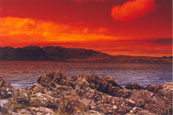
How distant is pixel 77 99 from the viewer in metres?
10.3

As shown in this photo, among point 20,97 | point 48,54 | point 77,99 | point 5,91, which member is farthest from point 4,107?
point 48,54

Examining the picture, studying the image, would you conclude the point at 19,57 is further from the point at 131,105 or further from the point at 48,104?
the point at 131,105

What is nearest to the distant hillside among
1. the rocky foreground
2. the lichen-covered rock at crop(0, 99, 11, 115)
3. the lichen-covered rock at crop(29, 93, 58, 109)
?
the rocky foreground

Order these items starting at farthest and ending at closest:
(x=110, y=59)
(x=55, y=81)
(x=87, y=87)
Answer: (x=110, y=59) → (x=55, y=81) → (x=87, y=87)

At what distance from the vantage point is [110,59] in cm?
1958

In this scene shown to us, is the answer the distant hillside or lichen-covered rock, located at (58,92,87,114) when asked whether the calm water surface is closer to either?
the distant hillside

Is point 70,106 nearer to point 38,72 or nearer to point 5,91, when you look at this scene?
point 5,91

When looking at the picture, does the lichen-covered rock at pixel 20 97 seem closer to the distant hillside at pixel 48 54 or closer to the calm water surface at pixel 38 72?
the distant hillside at pixel 48 54

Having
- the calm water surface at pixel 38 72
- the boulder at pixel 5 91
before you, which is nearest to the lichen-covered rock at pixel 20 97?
the boulder at pixel 5 91

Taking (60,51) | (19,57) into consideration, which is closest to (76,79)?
(60,51)

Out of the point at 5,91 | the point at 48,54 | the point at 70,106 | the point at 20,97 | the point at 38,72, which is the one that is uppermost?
the point at 48,54

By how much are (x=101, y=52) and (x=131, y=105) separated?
6.26 m

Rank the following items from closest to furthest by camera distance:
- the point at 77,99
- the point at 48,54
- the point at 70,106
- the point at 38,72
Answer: the point at 70,106, the point at 77,99, the point at 48,54, the point at 38,72

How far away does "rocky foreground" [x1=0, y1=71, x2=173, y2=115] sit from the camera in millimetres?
9745
